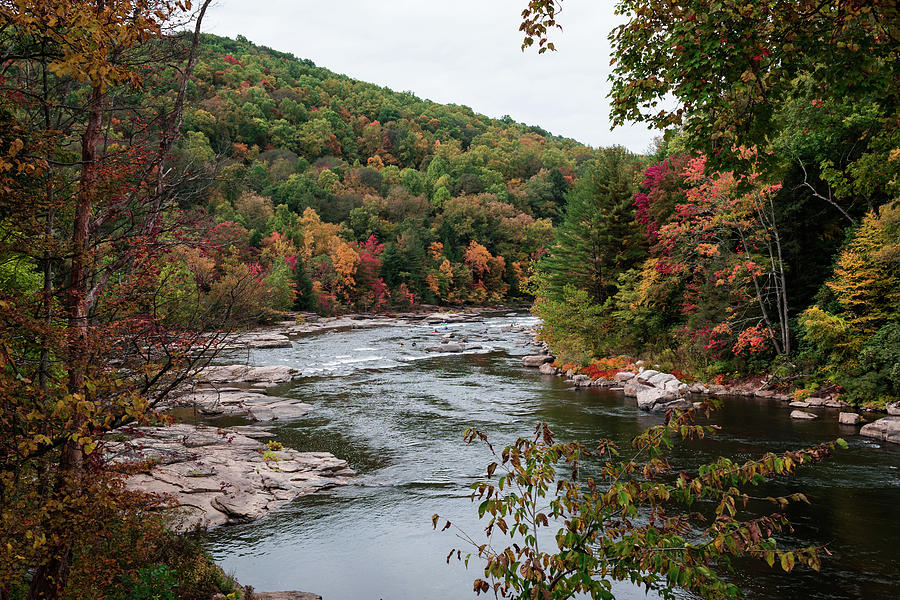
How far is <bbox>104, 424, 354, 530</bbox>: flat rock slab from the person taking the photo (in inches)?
392

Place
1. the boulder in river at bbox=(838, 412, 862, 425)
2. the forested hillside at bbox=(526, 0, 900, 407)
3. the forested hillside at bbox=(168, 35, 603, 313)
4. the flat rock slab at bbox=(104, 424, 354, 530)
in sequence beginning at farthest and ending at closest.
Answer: the forested hillside at bbox=(168, 35, 603, 313) < the boulder in river at bbox=(838, 412, 862, 425) < the flat rock slab at bbox=(104, 424, 354, 530) < the forested hillside at bbox=(526, 0, 900, 407)

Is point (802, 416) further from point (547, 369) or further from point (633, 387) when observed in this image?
point (547, 369)

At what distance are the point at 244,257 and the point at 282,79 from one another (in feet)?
240

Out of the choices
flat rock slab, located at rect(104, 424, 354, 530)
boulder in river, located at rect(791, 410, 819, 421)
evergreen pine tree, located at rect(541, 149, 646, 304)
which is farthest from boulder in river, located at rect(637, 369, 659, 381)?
flat rock slab, located at rect(104, 424, 354, 530)

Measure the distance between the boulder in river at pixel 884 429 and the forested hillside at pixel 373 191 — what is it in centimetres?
3119

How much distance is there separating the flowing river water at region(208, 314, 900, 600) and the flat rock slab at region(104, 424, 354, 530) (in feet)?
1.43

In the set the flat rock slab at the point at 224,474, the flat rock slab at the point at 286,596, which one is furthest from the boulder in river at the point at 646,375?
the flat rock slab at the point at 286,596

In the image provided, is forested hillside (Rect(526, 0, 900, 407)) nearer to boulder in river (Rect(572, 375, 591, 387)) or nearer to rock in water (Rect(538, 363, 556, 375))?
rock in water (Rect(538, 363, 556, 375))

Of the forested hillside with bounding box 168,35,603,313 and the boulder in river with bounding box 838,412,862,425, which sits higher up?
the forested hillside with bounding box 168,35,603,313

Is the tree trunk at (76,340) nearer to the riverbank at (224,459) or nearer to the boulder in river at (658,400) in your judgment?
the riverbank at (224,459)

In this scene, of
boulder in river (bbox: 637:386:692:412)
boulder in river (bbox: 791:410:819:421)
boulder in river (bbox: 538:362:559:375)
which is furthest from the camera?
boulder in river (bbox: 538:362:559:375)

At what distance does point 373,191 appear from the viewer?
9200 centimetres

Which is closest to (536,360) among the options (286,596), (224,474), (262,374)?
(262,374)

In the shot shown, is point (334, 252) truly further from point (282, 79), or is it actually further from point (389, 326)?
point (282, 79)
